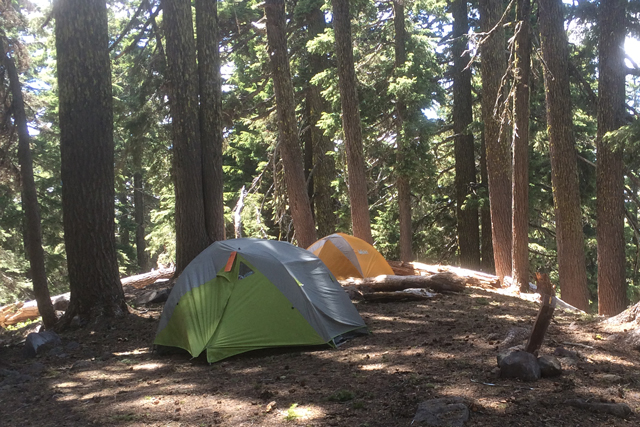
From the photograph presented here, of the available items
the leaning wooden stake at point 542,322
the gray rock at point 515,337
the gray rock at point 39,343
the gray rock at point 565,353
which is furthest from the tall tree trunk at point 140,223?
the leaning wooden stake at point 542,322

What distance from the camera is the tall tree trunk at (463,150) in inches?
620

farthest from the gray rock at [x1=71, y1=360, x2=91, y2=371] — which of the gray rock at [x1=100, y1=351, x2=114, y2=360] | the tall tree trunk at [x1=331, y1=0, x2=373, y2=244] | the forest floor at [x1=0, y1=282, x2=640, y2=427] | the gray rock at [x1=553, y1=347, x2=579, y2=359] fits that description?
the tall tree trunk at [x1=331, y1=0, x2=373, y2=244]

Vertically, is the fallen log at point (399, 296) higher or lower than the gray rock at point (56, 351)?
higher

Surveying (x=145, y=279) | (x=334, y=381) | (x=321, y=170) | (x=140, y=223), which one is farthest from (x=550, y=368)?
(x=140, y=223)

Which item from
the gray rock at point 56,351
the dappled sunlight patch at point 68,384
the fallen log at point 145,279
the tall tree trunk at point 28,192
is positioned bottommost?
the dappled sunlight patch at point 68,384

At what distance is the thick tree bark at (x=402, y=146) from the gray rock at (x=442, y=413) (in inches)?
456

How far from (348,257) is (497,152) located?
15.3ft

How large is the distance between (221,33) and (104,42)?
803cm

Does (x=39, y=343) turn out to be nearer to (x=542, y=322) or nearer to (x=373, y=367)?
(x=373, y=367)

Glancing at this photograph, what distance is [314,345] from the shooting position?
21.9 ft

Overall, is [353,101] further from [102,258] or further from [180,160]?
[102,258]

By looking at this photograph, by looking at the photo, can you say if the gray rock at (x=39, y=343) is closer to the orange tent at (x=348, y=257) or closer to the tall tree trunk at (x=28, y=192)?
the tall tree trunk at (x=28, y=192)

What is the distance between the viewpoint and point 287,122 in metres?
13.6

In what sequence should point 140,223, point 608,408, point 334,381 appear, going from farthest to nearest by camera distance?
point 140,223, point 334,381, point 608,408
